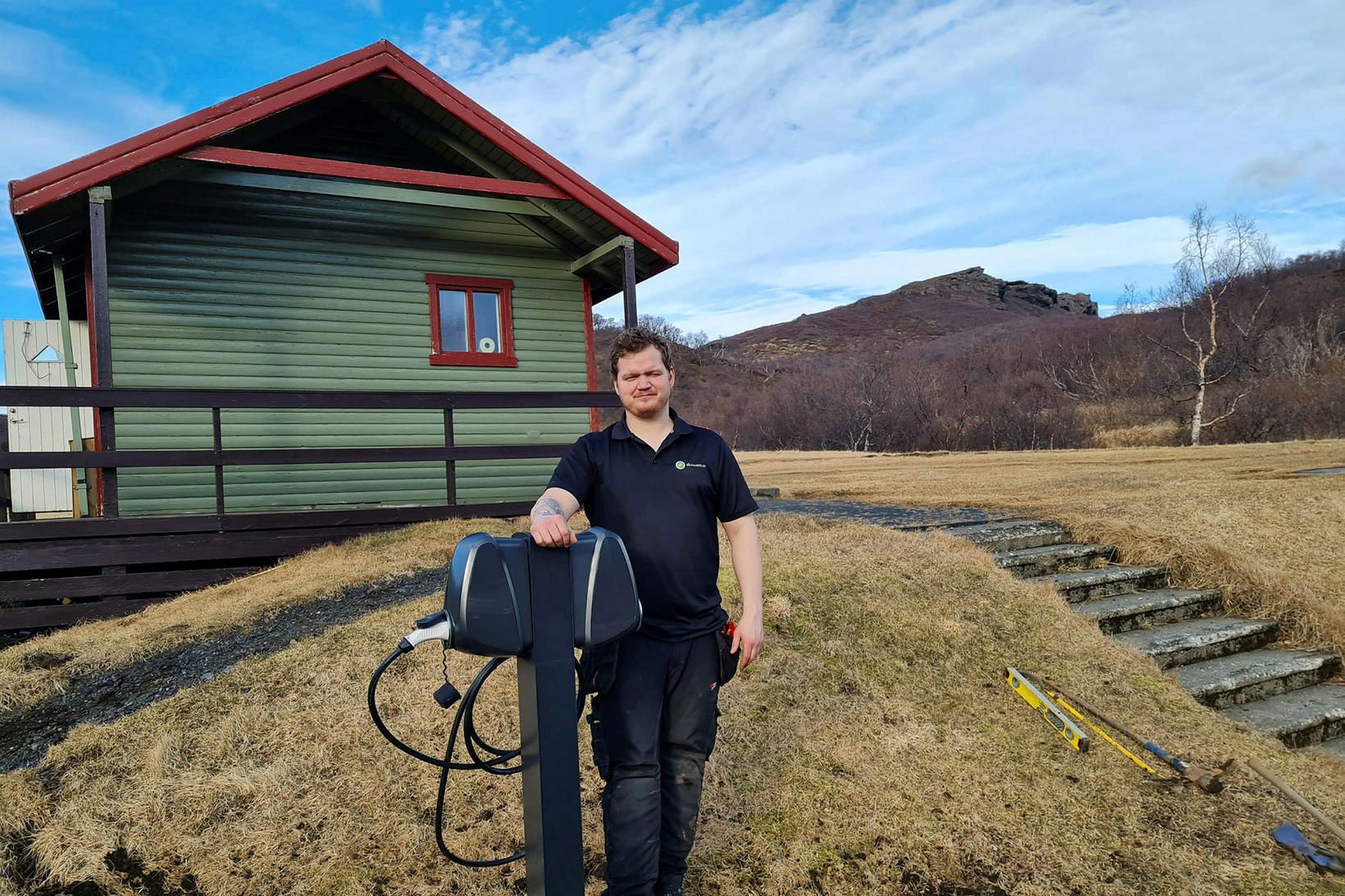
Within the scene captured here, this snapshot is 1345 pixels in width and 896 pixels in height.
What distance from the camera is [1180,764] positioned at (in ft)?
12.5

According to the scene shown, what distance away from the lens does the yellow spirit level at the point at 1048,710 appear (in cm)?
400

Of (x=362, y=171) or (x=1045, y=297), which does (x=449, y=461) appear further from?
(x=1045, y=297)

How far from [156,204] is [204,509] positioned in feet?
11.1

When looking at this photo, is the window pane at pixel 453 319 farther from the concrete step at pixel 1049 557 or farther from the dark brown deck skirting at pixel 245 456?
the concrete step at pixel 1049 557

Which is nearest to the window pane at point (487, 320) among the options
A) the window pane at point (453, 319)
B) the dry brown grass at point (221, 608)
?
the window pane at point (453, 319)

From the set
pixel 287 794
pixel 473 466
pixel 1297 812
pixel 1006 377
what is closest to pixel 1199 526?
pixel 1297 812

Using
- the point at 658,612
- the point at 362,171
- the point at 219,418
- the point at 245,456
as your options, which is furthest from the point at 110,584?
the point at 658,612

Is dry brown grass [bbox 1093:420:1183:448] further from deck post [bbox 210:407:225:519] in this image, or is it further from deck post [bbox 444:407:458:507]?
deck post [bbox 210:407:225:519]

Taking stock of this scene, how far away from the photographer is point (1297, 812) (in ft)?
11.7

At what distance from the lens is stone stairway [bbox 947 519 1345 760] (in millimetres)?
4662

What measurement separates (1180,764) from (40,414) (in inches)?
512

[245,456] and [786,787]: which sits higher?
[245,456]

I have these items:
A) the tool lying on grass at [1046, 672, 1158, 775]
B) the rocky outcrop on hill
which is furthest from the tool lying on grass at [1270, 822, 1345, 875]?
the rocky outcrop on hill

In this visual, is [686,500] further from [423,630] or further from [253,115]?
[253,115]
